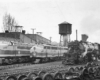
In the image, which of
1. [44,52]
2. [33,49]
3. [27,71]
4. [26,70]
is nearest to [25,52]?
[33,49]

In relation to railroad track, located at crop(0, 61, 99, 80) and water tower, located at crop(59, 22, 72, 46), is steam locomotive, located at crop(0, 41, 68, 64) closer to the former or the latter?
railroad track, located at crop(0, 61, 99, 80)

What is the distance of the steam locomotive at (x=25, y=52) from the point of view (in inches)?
990

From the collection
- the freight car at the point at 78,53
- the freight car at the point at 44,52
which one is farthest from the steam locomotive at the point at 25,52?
the freight car at the point at 78,53

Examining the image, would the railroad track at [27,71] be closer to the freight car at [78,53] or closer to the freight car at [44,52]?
the freight car at [78,53]

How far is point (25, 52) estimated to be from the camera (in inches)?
1142

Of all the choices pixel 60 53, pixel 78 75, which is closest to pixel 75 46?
pixel 60 53

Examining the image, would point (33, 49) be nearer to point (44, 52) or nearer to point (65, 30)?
point (44, 52)

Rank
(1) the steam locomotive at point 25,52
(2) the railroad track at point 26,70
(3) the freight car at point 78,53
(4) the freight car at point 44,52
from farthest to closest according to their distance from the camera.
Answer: (4) the freight car at point 44,52
(1) the steam locomotive at point 25,52
(3) the freight car at point 78,53
(2) the railroad track at point 26,70

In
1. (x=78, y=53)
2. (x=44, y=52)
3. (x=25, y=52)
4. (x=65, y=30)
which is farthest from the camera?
(x=65, y=30)

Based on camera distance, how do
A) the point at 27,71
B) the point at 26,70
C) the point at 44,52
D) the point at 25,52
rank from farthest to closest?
1. the point at 25,52
2. the point at 44,52
3. the point at 26,70
4. the point at 27,71

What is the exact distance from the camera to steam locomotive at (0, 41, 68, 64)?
25.1m

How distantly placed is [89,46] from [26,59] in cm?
1053

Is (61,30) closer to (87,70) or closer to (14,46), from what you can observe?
(14,46)

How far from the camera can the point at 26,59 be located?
95.5 feet
